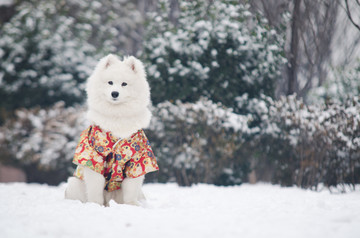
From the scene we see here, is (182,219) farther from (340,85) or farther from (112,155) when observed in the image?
(340,85)

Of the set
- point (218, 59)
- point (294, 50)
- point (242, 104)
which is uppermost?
point (294, 50)

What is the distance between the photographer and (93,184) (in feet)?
10.3

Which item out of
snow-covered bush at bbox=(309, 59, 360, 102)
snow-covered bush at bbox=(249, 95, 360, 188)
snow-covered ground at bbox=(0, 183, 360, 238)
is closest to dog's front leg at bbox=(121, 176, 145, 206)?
snow-covered ground at bbox=(0, 183, 360, 238)

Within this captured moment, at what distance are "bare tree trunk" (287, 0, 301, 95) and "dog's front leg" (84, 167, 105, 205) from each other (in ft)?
14.3

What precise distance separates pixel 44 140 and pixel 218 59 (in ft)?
10.4

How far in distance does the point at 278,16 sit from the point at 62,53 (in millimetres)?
4771

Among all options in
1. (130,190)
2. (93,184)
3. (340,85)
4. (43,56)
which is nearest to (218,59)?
(340,85)

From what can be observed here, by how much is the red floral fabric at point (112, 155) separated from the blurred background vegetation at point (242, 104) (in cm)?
213

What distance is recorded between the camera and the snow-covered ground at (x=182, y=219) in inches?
88.3

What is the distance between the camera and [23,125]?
6234mm

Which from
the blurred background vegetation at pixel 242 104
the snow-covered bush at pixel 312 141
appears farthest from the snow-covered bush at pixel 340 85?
→ the snow-covered bush at pixel 312 141

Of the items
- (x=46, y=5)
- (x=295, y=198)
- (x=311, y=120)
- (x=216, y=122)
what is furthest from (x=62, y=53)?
(x=295, y=198)

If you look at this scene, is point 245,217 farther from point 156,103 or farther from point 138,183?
point 156,103

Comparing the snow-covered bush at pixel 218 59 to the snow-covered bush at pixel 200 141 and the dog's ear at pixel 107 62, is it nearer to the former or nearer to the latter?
the snow-covered bush at pixel 200 141
